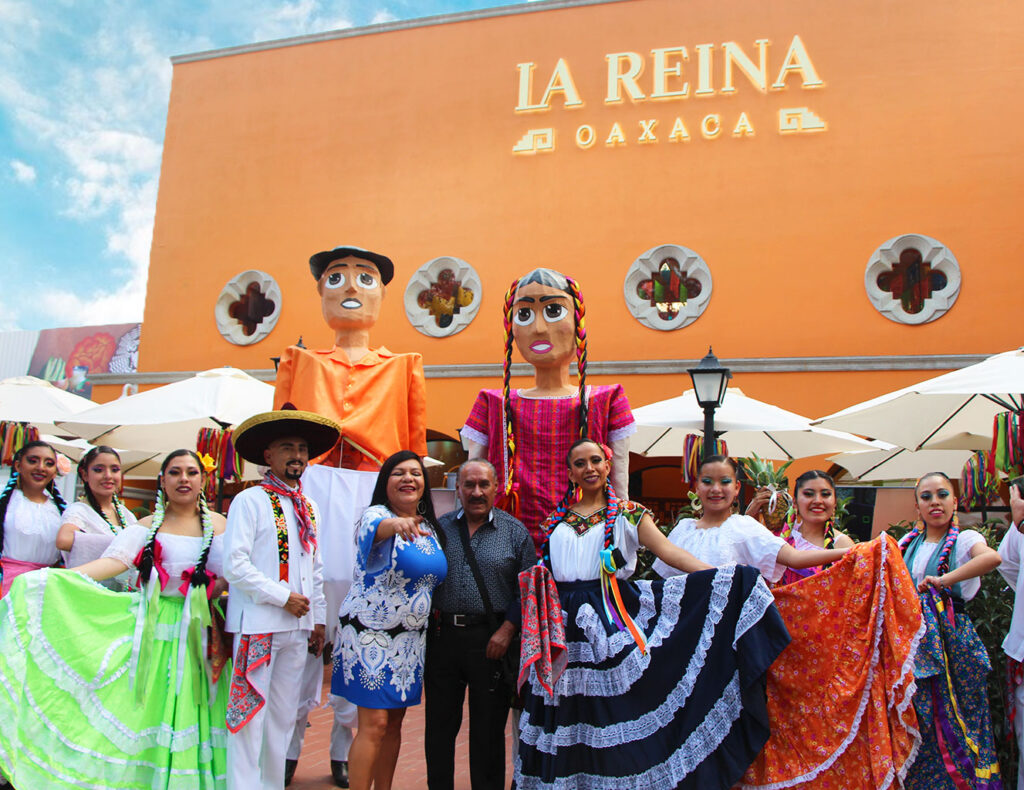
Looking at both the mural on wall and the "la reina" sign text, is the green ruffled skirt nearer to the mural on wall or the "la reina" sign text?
the "la reina" sign text

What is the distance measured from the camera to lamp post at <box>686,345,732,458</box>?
6922 mm

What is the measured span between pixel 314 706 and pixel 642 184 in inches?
382

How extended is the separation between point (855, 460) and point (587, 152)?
19.5 feet

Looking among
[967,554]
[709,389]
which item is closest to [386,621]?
[967,554]

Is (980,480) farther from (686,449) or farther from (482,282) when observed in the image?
(482,282)

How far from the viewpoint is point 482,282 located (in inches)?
502

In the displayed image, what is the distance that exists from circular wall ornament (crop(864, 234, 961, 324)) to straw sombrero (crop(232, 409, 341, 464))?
9.14 m

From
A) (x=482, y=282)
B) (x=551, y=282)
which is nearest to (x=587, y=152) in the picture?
(x=482, y=282)

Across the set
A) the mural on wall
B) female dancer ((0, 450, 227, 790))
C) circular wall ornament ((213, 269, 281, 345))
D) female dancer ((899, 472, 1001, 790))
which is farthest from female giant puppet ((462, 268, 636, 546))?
the mural on wall

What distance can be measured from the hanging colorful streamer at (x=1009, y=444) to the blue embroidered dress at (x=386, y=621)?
13.9ft

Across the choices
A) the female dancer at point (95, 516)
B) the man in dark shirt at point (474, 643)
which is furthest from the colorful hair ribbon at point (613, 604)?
the female dancer at point (95, 516)

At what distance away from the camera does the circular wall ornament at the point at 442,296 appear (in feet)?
41.9

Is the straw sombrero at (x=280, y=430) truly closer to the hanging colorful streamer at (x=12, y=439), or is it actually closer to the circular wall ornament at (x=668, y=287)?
the hanging colorful streamer at (x=12, y=439)

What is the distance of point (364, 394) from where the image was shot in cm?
492
